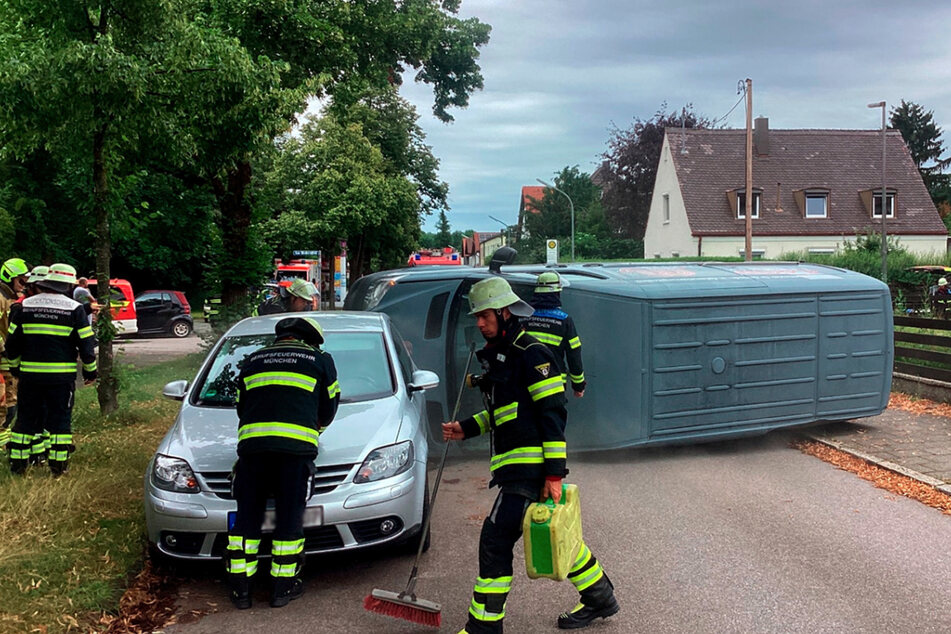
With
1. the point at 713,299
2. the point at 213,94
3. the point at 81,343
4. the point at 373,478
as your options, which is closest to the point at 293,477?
the point at 373,478

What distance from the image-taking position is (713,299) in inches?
306

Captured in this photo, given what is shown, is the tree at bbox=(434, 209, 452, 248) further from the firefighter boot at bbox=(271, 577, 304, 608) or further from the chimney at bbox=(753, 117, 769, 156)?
the firefighter boot at bbox=(271, 577, 304, 608)

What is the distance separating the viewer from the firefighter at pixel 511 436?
370 centimetres

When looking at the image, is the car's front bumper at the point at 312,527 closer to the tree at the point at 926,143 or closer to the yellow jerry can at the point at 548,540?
the yellow jerry can at the point at 548,540

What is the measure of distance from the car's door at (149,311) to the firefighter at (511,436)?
25.9m

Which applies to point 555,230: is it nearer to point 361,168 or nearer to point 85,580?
point 361,168

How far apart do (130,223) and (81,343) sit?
343cm

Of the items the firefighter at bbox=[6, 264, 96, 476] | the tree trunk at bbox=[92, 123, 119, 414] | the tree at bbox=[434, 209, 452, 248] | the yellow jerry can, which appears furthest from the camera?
the tree at bbox=[434, 209, 452, 248]

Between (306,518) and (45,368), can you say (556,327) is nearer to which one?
(306,518)

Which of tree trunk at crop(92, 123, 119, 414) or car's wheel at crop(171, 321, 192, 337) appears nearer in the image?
tree trunk at crop(92, 123, 119, 414)

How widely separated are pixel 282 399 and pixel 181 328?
25.4 metres

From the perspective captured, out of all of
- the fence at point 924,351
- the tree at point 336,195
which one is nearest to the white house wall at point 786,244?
the tree at point 336,195

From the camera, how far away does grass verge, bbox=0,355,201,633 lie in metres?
4.12

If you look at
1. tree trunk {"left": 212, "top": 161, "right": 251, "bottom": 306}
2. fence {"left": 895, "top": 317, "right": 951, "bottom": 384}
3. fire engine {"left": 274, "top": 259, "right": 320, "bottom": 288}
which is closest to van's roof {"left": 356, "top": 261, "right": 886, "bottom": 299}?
fence {"left": 895, "top": 317, "right": 951, "bottom": 384}
